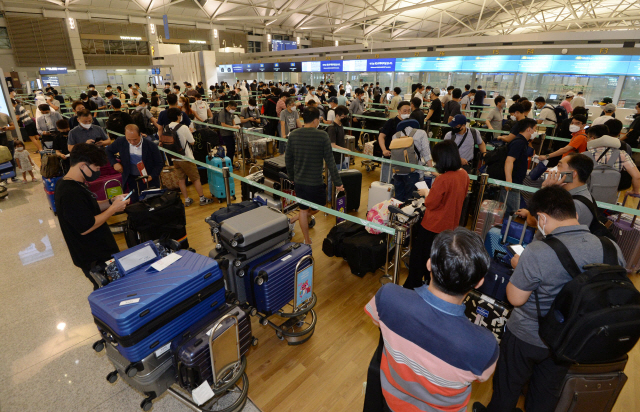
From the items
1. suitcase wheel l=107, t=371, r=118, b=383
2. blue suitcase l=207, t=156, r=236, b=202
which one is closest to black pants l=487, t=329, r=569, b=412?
suitcase wheel l=107, t=371, r=118, b=383

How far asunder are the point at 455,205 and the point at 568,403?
1572mm

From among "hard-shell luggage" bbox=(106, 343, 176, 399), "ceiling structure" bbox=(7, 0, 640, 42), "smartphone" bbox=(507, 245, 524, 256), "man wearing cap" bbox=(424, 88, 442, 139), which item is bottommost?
"hard-shell luggage" bbox=(106, 343, 176, 399)

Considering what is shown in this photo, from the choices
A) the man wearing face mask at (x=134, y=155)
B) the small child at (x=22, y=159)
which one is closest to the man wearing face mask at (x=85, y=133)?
the man wearing face mask at (x=134, y=155)

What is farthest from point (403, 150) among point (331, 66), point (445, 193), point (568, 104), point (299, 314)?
point (331, 66)

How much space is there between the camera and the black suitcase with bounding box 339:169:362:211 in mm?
5273

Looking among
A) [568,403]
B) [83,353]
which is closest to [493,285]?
[568,403]

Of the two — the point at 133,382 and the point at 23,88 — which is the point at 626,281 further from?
the point at 23,88

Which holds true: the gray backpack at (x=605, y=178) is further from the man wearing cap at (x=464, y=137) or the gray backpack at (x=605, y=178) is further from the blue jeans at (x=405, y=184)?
the blue jeans at (x=405, y=184)

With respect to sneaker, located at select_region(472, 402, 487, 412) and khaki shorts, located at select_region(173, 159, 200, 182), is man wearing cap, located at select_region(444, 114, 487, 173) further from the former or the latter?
khaki shorts, located at select_region(173, 159, 200, 182)

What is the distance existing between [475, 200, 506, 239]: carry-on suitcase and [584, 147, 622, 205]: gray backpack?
1025mm

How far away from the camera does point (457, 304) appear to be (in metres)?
1.17

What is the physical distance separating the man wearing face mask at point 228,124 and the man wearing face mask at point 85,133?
2698mm

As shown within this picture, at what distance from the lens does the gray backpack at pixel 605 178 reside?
148 inches

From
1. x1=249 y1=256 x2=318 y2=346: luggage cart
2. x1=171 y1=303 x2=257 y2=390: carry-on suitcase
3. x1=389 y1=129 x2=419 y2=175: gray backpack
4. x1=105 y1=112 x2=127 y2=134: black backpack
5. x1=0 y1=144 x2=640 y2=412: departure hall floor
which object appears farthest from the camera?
x1=105 y1=112 x2=127 y2=134: black backpack
